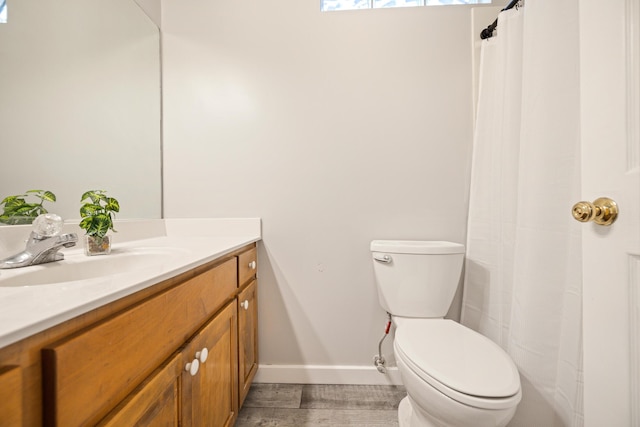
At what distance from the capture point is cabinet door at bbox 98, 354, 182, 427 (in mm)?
461

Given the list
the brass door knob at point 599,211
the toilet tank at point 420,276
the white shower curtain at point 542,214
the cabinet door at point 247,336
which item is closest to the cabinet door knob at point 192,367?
the cabinet door at point 247,336

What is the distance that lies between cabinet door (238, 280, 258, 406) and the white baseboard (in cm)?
11

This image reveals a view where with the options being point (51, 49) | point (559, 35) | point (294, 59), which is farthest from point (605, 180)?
point (51, 49)

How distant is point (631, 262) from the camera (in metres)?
0.51

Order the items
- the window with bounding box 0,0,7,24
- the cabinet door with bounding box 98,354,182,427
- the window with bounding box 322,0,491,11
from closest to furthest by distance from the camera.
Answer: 1. the cabinet door with bounding box 98,354,182,427
2. the window with bounding box 0,0,7,24
3. the window with bounding box 322,0,491,11

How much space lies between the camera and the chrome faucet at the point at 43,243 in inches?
27.5

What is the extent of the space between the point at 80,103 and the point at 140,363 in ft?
3.42

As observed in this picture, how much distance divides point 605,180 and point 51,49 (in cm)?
163

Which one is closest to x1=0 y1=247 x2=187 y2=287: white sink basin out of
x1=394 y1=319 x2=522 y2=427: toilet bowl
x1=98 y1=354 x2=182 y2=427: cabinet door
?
x1=98 y1=354 x2=182 y2=427: cabinet door

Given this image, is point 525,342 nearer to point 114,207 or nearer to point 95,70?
point 114,207

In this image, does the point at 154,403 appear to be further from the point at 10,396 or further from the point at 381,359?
the point at 381,359

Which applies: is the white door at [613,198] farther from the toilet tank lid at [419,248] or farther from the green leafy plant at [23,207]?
the green leafy plant at [23,207]


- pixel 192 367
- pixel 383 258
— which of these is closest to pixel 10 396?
pixel 192 367

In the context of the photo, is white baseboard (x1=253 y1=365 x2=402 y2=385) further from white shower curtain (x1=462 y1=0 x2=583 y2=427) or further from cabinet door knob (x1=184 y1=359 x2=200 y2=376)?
cabinet door knob (x1=184 y1=359 x2=200 y2=376)
